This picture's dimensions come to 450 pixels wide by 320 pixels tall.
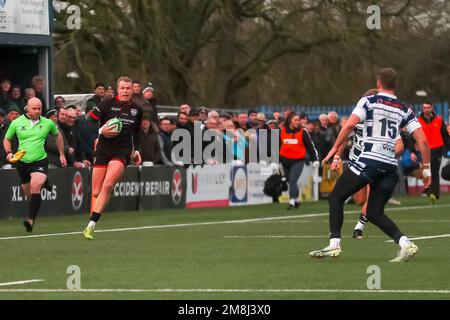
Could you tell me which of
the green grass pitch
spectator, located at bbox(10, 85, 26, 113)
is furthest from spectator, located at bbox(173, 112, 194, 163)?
the green grass pitch

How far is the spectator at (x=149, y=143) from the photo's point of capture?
2670cm

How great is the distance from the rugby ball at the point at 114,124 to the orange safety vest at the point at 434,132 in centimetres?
1180

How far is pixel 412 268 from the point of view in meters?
13.4

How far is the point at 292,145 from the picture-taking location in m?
27.6

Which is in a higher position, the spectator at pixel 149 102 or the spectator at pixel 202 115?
the spectator at pixel 149 102

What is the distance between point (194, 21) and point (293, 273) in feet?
90.1

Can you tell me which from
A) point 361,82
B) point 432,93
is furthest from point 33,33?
point 432,93

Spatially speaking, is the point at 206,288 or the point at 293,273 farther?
the point at 293,273

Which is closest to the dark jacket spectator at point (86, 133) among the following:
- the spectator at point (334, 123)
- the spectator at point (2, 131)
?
the spectator at point (2, 131)

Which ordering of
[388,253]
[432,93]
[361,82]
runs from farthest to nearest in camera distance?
[432,93] → [361,82] → [388,253]

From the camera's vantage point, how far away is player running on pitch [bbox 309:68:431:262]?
14.1 m

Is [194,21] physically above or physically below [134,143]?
above

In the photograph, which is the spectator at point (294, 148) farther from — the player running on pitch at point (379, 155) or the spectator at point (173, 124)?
the player running on pitch at point (379, 155)

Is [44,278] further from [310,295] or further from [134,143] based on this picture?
[134,143]
